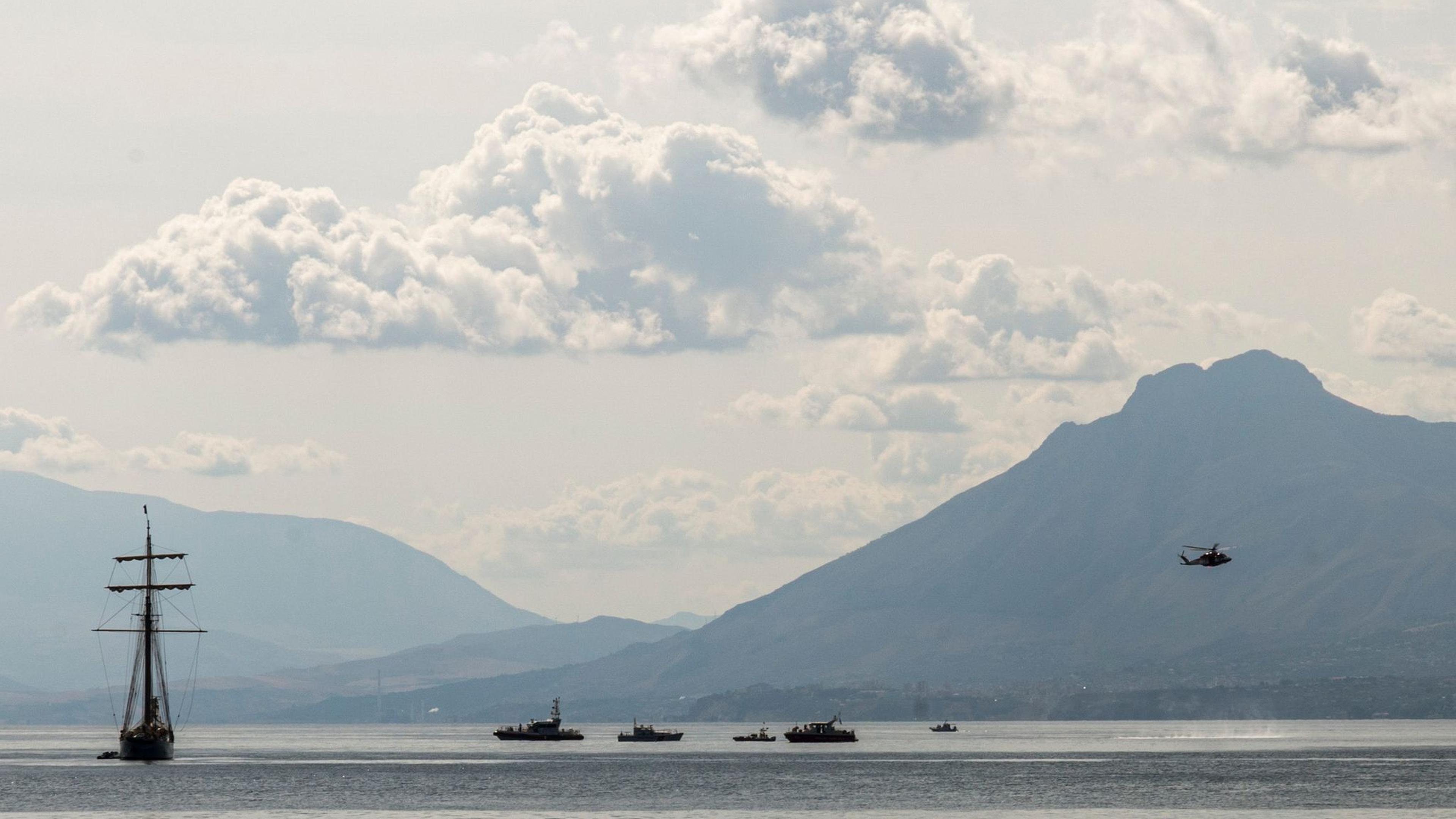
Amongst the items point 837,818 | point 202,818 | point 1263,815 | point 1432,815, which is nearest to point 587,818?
point 837,818

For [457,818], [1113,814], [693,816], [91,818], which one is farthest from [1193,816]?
[91,818]

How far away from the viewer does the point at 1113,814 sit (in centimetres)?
19875

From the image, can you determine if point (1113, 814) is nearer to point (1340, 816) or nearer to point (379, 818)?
point (1340, 816)

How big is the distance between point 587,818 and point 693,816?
10.5m

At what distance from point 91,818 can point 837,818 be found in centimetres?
7320

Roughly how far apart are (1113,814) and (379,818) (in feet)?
237

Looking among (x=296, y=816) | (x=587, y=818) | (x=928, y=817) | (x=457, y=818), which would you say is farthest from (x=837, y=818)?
(x=296, y=816)

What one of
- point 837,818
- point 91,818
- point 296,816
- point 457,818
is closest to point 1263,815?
point 837,818

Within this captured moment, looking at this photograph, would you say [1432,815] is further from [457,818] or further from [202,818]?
[202,818]

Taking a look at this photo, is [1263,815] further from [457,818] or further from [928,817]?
[457,818]

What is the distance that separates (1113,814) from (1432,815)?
1177 inches

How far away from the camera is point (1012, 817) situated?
199500mm

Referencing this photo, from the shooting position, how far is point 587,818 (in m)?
198

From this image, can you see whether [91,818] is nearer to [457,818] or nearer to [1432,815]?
[457,818]
